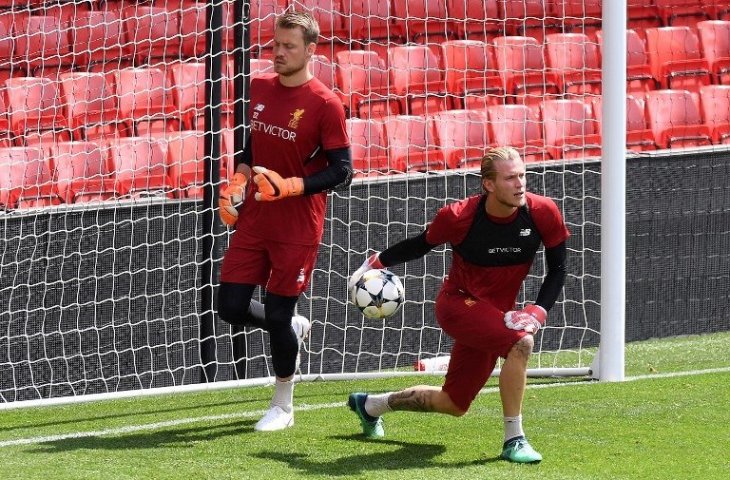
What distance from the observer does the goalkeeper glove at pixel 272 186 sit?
5902mm

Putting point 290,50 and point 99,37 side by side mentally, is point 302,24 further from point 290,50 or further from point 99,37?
point 99,37

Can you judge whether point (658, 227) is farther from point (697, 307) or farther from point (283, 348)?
point (283, 348)

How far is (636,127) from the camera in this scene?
10680 mm

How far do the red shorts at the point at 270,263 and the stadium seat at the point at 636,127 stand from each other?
14.1 feet

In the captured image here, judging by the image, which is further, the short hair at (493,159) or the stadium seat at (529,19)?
the stadium seat at (529,19)

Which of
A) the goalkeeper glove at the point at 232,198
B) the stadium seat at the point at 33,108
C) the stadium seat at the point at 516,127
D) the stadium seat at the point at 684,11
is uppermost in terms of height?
the stadium seat at the point at 684,11

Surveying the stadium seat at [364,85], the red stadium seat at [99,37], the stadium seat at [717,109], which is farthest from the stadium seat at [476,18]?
the red stadium seat at [99,37]

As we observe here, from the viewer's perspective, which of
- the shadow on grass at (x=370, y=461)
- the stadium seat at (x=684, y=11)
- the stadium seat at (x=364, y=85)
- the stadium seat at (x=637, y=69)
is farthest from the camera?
the stadium seat at (x=684, y=11)

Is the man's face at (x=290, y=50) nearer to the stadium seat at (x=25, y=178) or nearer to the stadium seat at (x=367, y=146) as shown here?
the stadium seat at (x=25, y=178)

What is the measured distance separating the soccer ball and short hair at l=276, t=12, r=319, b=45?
1.09m

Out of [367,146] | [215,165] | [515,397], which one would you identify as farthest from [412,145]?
[515,397]

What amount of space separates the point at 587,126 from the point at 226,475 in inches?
212

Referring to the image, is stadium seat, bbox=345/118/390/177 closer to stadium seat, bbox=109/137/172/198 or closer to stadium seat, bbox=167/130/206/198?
Result: stadium seat, bbox=167/130/206/198

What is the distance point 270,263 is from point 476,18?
160 inches
